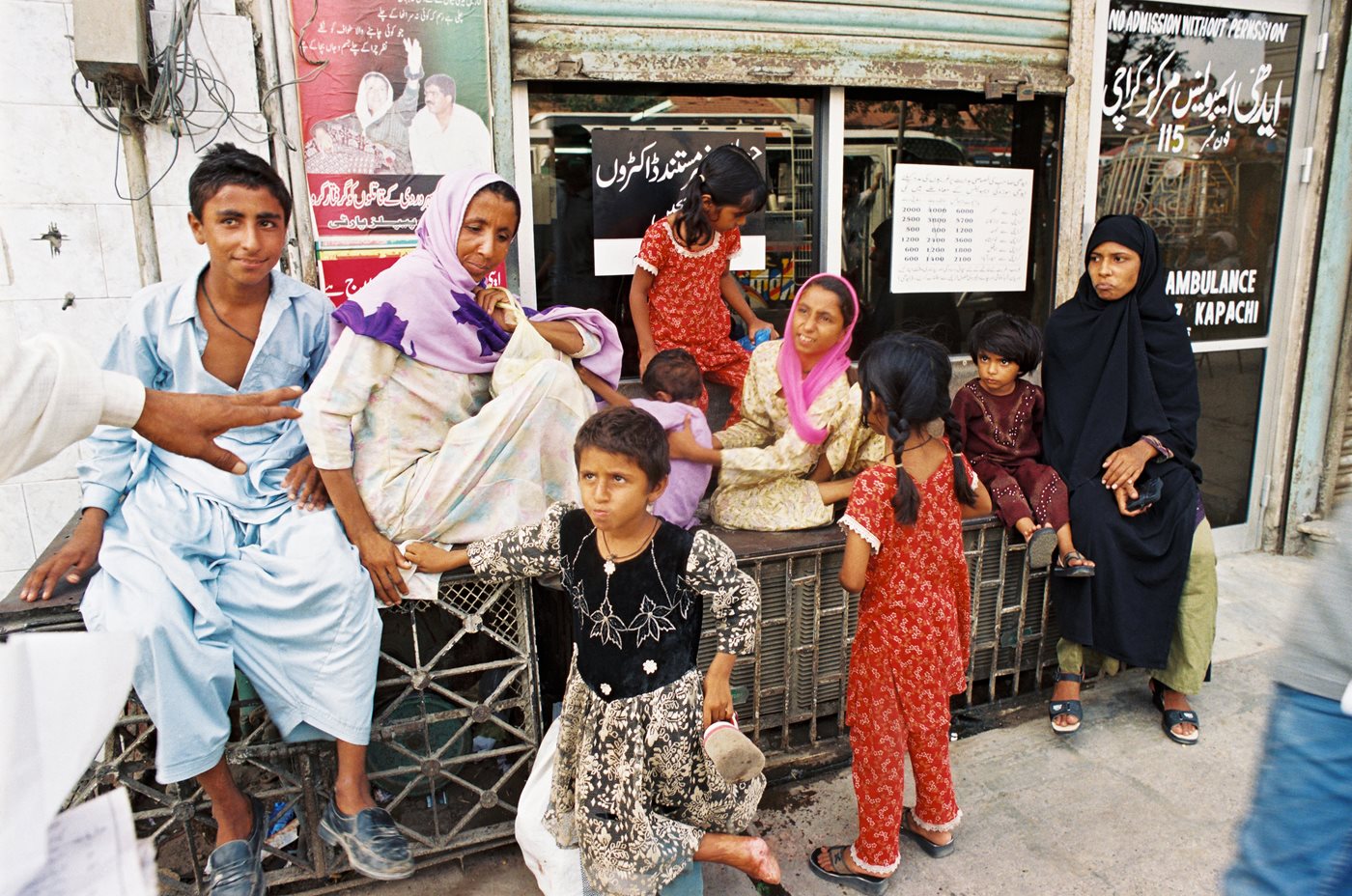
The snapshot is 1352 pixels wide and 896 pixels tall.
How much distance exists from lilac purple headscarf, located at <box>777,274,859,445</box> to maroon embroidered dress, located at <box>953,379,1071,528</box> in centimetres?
66

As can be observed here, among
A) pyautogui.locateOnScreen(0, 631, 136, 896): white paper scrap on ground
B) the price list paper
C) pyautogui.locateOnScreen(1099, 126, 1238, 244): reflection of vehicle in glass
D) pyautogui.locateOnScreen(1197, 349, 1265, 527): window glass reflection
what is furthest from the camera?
pyautogui.locateOnScreen(1197, 349, 1265, 527): window glass reflection

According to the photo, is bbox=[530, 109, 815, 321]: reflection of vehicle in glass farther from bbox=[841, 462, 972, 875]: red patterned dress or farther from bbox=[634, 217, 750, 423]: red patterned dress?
bbox=[841, 462, 972, 875]: red patterned dress

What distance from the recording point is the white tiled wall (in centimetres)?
290

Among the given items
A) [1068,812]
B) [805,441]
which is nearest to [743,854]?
[1068,812]

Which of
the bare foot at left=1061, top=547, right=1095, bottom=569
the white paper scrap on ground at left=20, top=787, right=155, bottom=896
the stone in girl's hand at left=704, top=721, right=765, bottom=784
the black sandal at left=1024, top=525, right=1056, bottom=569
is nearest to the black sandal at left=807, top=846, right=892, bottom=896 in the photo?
the stone in girl's hand at left=704, top=721, right=765, bottom=784

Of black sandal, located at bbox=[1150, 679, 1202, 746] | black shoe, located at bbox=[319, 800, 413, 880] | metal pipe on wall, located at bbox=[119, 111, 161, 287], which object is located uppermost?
metal pipe on wall, located at bbox=[119, 111, 161, 287]

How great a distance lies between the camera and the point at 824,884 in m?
2.53

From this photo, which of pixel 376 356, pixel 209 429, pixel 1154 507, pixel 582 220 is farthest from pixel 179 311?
pixel 1154 507

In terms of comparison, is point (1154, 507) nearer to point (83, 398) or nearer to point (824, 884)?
point (824, 884)

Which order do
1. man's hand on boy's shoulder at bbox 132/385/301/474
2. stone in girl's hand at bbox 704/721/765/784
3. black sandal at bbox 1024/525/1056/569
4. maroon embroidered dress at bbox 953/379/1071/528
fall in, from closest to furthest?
man's hand on boy's shoulder at bbox 132/385/301/474
stone in girl's hand at bbox 704/721/765/784
black sandal at bbox 1024/525/1056/569
maroon embroidered dress at bbox 953/379/1071/528

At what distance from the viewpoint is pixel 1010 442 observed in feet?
11.4

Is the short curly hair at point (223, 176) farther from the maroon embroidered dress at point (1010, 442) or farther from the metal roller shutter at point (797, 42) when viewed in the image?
the maroon embroidered dress at point (1010, 442)

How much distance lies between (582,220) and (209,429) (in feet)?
7.42

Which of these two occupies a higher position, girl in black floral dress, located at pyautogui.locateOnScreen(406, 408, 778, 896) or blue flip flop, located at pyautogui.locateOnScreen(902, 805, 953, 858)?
girl in black floral dress, located at pyautogui.locateOnScreen(406, 408, 778, 896)
